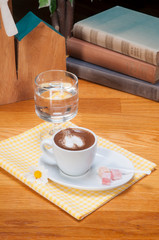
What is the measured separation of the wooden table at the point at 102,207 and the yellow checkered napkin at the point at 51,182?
0.04 feet

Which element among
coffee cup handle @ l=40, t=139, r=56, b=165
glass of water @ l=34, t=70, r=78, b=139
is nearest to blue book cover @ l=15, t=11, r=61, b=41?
glass of water @ l=34, t=70, r=78, b=139

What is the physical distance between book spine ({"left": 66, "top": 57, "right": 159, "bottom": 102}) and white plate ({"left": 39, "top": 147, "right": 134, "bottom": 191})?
305 mm

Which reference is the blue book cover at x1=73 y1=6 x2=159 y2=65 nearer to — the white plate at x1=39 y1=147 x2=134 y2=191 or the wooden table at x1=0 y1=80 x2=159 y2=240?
the wooden table at x1=0 y1=80 x2=159 y2=240

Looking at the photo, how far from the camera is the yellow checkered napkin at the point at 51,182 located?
71cm

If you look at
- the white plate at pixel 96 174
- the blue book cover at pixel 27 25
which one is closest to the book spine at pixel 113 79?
the blue book cover at pixel 27 25

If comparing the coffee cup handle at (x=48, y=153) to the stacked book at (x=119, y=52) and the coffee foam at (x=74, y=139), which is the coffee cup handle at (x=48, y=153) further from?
the stacked book at (x=119, y=52)

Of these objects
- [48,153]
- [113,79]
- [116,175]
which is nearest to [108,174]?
[116,175]

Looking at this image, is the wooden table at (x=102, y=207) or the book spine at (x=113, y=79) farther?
the book spine at (x=113, y=79)

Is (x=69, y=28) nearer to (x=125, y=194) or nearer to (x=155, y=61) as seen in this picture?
(x=155, y=61)

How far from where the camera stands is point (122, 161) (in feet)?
2.59

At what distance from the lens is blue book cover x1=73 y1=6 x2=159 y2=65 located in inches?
41.5

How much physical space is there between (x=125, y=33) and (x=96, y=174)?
48 centimetres

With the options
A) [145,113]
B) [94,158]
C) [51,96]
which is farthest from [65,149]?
[145,113]

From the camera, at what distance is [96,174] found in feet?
2.49
